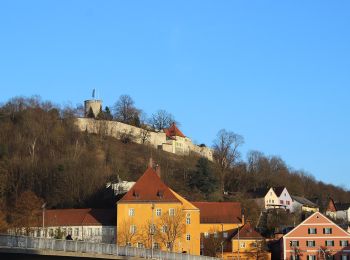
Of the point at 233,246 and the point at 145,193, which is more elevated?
the point at 145,193

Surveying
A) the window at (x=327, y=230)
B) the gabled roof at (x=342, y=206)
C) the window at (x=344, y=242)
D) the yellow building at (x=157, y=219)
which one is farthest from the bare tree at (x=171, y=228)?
the gabled roof at (x=342, y=206)

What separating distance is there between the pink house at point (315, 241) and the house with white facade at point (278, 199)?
31625 mm

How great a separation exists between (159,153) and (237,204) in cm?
4094

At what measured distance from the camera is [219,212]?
3984 inches

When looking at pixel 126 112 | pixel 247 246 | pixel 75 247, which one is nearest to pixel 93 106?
pixel 126 112

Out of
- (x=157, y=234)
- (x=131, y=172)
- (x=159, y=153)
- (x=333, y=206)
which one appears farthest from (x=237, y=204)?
(x=333, y=206)

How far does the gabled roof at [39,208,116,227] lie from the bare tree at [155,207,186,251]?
21.0 ft

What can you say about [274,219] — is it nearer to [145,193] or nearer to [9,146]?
[145,193]

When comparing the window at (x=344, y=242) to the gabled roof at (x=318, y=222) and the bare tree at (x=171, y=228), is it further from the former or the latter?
the bare tree at (x=171, y=228)

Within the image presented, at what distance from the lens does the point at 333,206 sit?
500 feet

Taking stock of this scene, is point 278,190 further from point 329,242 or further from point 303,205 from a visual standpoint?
point 329,242

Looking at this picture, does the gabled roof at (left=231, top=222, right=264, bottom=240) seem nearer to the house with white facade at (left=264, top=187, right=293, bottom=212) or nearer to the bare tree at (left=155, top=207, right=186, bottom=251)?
the bare tree at (left=155, top=207, right=186, bottom=251)

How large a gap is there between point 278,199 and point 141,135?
29.1 m

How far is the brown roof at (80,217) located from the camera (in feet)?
304
